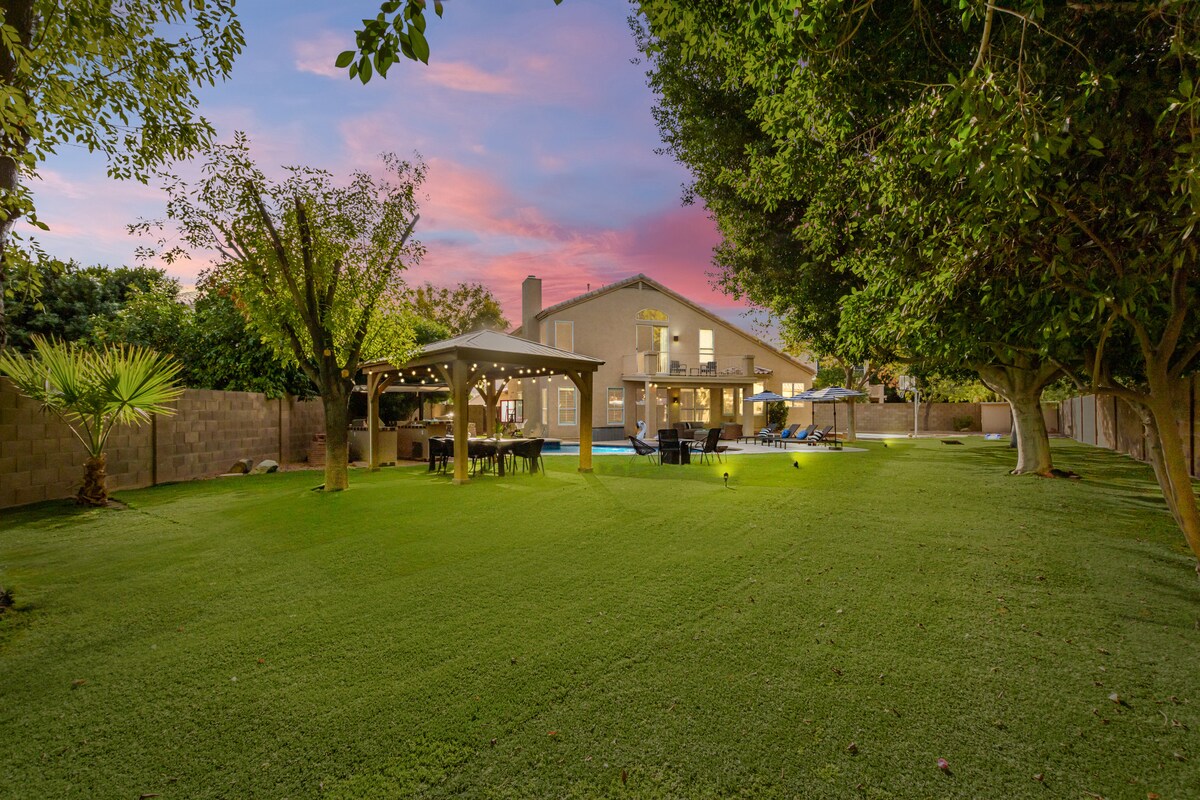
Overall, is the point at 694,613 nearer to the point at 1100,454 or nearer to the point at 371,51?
the point at 371,51

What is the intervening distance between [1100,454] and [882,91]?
751 inches

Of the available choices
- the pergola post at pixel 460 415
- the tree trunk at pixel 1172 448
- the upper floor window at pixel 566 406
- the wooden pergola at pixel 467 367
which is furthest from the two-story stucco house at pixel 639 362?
the tree trunk at pixel 1172 448

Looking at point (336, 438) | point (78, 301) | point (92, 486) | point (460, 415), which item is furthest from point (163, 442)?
point (78, 301)

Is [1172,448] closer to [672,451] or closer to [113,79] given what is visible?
[672,451]

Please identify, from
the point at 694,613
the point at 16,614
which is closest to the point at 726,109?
the point at 694,613

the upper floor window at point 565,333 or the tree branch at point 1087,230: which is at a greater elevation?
the upper floor window at point 565,333

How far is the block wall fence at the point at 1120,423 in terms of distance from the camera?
11.0 metres

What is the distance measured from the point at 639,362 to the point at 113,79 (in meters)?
21.3

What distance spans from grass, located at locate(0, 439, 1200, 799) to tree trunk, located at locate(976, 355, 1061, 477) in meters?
5.75

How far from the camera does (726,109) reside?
1148cm

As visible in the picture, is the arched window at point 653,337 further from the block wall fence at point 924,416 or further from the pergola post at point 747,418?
the block wall fence at point 924,416

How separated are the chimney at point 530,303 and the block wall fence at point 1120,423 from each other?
65.7ft

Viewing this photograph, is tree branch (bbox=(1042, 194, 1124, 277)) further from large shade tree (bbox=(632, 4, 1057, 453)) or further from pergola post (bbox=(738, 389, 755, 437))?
Result: pergola post (bbox=(738, 389, 755, 437))

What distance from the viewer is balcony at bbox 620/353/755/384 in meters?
25.0
